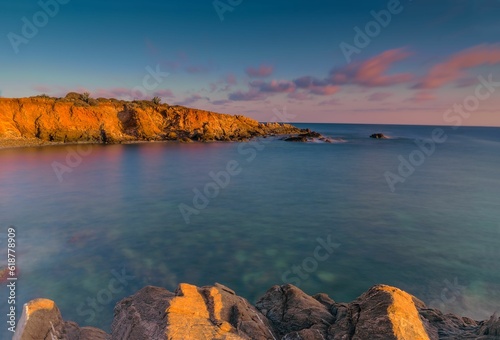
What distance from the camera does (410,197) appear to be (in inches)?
895

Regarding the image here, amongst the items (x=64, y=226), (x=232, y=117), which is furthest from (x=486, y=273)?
(x=232, y=117)

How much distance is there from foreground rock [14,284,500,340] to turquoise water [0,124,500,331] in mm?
3699

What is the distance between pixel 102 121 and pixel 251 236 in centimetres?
6043

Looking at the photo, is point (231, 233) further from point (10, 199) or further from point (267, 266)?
point (10, 199)

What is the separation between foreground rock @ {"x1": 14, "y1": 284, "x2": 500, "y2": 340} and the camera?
4.38 m

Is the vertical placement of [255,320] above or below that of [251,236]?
above
